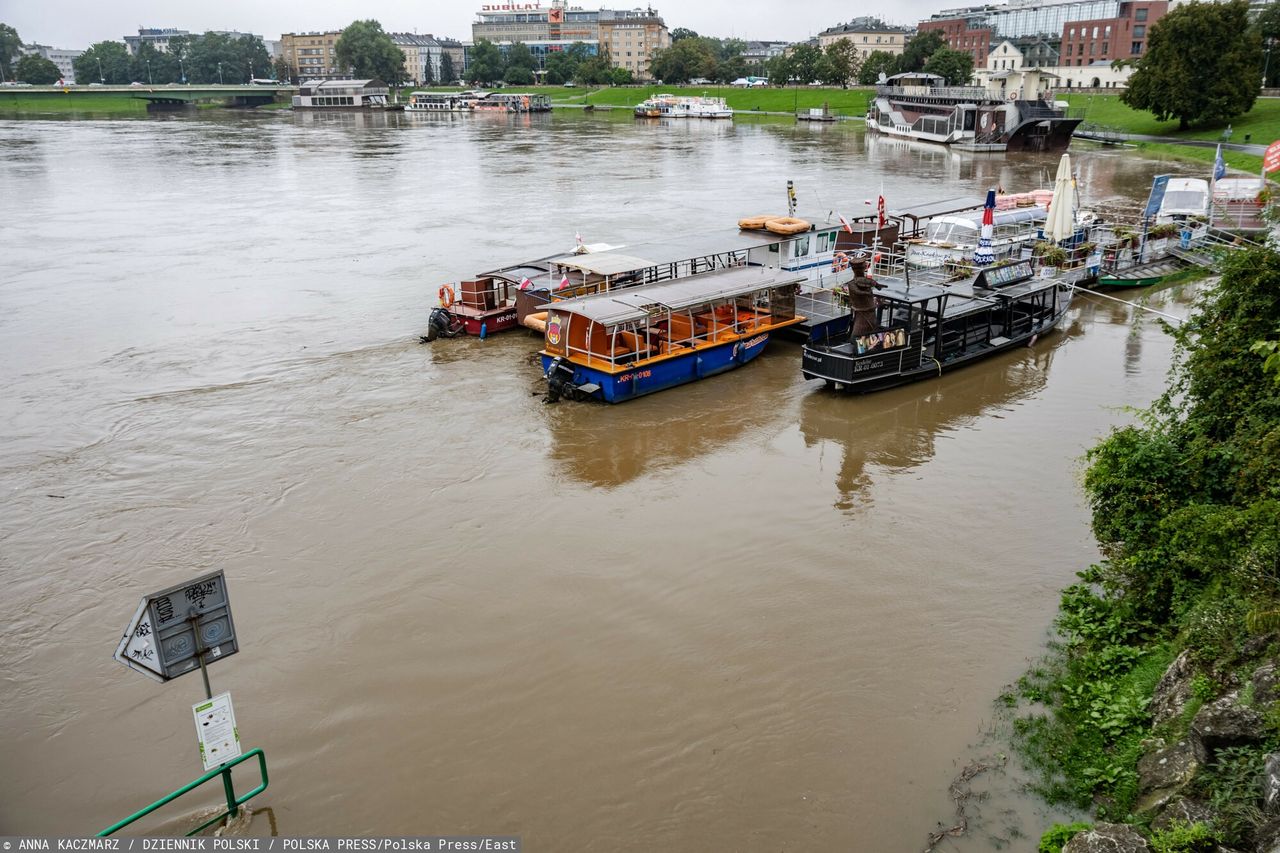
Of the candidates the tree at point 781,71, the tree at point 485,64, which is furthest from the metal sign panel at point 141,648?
the tree at point 485,64

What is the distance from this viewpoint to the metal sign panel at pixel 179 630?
8062 millimetres

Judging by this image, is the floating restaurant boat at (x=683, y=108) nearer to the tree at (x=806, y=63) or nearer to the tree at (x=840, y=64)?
→ the tree at (x=806, y=63)

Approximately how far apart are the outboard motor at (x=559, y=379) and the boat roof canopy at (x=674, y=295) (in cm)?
128

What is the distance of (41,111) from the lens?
143 metres

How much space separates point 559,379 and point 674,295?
Result: 11.3 ft

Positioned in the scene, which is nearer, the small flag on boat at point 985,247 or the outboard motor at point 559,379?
the outboard motor at point 559,379

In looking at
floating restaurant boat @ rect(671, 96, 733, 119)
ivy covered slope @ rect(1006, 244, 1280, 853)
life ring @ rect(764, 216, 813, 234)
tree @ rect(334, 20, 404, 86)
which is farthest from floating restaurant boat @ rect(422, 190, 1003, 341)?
tree @ rect(334, 20, 404, 86)

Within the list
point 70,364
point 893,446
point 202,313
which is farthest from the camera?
point 202,313

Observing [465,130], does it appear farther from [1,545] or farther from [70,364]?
[1,545]

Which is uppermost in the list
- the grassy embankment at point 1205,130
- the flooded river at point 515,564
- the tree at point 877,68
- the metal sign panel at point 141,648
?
the tree at point 877,68

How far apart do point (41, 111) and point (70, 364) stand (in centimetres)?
14899

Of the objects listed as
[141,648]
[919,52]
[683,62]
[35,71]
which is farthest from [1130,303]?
[35,71]

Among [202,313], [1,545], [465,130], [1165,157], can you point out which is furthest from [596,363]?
[465,130]

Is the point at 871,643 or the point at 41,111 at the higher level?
the point at 41,111
